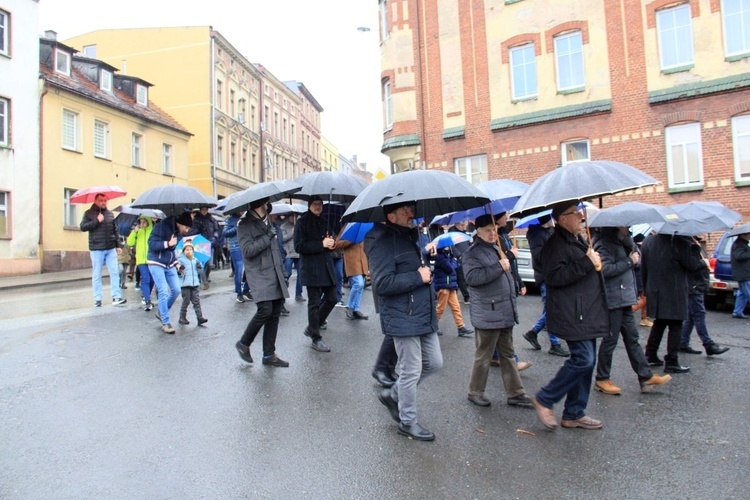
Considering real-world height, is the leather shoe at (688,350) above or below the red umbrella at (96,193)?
below

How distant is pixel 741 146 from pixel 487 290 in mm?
15267

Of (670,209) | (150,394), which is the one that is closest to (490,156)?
(670,209)

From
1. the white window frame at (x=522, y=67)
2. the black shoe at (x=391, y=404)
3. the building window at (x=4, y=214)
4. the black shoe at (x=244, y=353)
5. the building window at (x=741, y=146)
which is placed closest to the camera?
the black shoe at (x=391, y=404)

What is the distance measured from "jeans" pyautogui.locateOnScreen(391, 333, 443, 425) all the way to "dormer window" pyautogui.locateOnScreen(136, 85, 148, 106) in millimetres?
31186

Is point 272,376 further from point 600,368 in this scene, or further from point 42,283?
point 42,283

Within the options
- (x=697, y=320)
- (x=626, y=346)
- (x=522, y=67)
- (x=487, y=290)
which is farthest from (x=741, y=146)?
(x=487, y=290)

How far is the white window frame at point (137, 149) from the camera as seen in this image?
1112 inches

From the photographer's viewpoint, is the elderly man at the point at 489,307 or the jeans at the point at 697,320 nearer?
the elderly man at the point at 489,307

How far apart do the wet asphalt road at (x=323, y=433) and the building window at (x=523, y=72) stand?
14.5m

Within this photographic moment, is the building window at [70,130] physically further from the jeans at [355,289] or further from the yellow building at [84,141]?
the jeans at [355,289]

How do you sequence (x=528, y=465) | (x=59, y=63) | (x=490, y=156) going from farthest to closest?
1. (x=59, y=63)
2. (x=490, y=156)
3. (x=528, y=465)

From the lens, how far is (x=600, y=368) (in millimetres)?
5121

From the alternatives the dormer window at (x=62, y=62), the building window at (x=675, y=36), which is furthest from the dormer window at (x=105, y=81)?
Result: the building window at (x=675, y=36)

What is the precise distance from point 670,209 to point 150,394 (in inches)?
250
